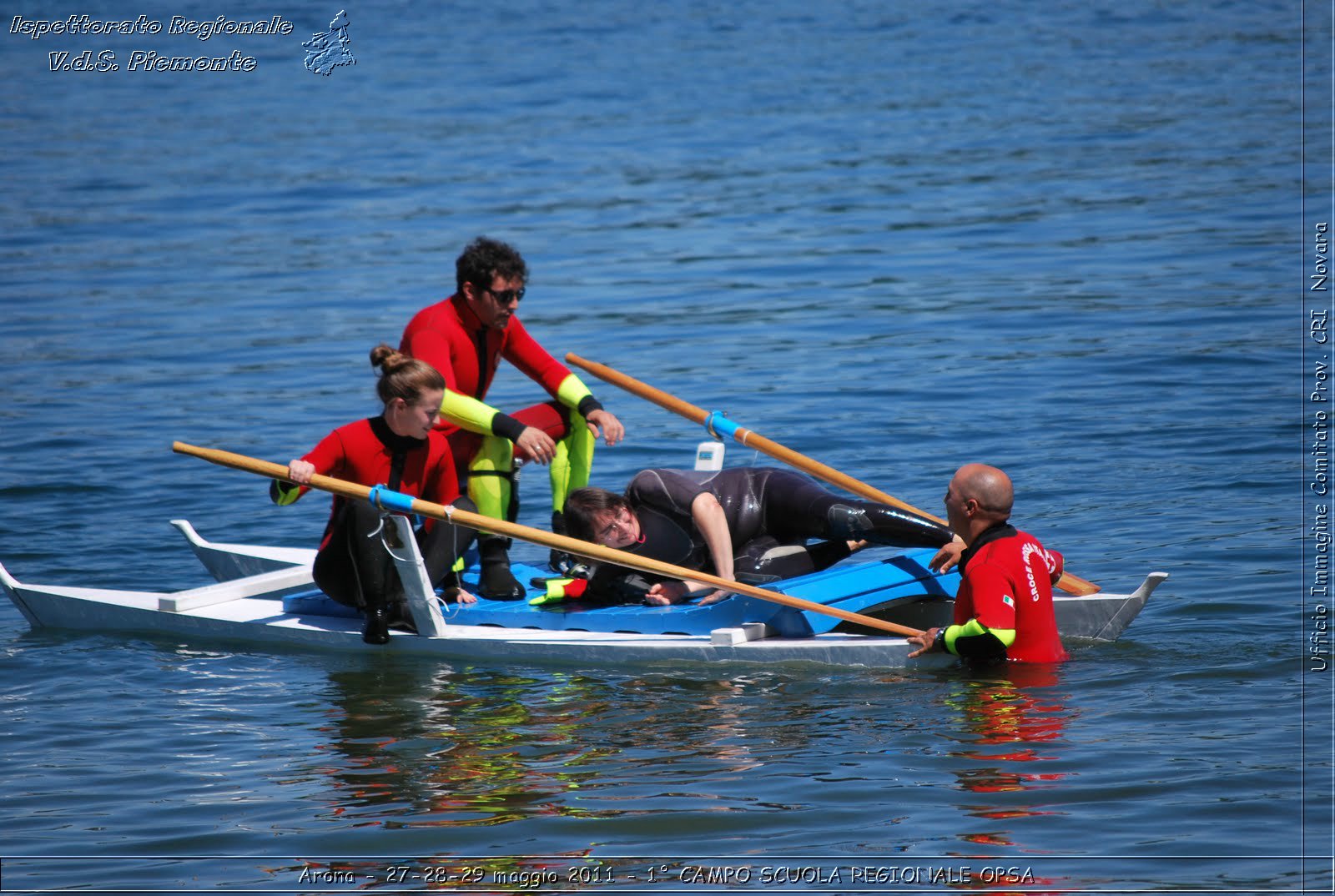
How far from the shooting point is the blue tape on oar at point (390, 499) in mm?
7359

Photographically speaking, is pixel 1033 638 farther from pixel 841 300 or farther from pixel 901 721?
pixel 841 300

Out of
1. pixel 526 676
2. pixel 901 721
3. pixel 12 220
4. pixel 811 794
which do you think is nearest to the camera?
pixel 811 794

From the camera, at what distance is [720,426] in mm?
8594

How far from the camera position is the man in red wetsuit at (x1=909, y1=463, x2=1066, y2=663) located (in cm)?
662

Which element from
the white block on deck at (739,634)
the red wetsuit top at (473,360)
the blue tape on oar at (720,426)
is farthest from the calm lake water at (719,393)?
the blue tape on oar at (720,426)

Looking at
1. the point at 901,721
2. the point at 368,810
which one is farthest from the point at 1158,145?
the point at 368,810

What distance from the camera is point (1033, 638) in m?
6.88

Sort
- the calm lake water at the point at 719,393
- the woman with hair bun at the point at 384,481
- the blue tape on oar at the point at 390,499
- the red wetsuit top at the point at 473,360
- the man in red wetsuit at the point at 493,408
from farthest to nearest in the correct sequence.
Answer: the man in red wetsuit at the point at 493,408, the red wetsuit top at the point at 473,360, the woman with hair bun at the point at 384,481, the blue tape on oar at the point at 390,499, the calm lake water at the point at 719,393

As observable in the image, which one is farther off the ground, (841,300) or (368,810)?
(841,300)

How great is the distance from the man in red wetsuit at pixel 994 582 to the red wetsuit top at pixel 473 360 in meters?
2.31

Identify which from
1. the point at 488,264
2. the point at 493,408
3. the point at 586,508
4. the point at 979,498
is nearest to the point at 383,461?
the point at 493,408

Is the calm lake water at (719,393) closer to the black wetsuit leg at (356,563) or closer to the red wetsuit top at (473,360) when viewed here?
the black wetsuit leg at (356,563)

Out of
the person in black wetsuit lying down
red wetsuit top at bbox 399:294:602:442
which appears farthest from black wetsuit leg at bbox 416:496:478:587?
the person in black wetsuit lying down

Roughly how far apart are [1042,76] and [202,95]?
625 inches
